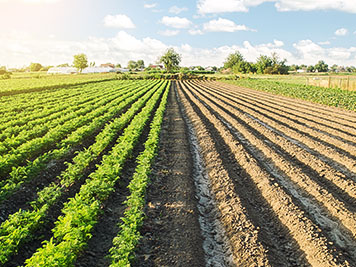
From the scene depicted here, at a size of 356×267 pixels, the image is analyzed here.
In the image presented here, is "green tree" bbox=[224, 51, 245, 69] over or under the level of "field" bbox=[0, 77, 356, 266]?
over

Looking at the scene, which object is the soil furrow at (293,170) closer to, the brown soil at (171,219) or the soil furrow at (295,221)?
the soil furrow at (295,221)

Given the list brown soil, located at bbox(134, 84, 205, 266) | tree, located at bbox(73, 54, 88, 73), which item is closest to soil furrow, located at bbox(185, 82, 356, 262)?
brown soil, located at bbox(134, 84, 205, 266)

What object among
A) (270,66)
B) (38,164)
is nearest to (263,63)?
(270,66)

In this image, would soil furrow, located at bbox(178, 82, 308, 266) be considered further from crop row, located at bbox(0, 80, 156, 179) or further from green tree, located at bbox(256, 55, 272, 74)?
green tree, located at bbox(256, 55, 272, 74)

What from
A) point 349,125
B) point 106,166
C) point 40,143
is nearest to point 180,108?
point 349,125

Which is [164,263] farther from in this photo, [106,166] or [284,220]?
[106,166]

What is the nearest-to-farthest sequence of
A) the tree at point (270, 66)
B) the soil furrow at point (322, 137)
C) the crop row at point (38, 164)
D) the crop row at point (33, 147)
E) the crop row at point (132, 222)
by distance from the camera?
1. the crop row at point (132, 222)
2. the crop row at point (38, 164)
3. the crop row at point (33, 147)
4. the soil furrow at point (322, 137)
5. the tree at point (270, 66)

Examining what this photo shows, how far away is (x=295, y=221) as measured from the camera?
19.1 ft

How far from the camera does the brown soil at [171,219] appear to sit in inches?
195

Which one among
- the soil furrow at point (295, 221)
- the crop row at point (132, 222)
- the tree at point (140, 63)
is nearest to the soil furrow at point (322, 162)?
the soil furrow at point (295, 221)

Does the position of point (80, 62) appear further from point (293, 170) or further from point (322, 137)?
point (293, 170)

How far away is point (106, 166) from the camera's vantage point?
303 inches

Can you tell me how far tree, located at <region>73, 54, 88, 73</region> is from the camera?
379 ft

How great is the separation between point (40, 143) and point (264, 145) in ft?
26.4
